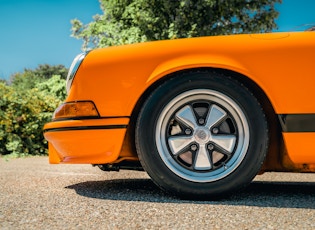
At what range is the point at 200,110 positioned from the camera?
2.71m

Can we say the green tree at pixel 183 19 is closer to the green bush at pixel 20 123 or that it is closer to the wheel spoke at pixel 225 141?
the green bush at pixel 20 123

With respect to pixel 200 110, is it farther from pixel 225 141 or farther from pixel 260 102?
pixel 260 102

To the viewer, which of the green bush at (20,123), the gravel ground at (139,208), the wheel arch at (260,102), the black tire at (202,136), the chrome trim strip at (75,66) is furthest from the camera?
the green bush at (20,123)

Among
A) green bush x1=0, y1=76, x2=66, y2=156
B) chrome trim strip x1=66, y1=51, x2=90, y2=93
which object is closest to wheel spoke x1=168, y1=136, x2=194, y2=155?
chrome trim strip x1=66, y1=51, x2=90, y2=93

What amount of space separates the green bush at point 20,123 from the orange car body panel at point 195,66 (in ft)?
17.7

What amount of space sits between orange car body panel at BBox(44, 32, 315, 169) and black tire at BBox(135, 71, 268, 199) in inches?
4.0

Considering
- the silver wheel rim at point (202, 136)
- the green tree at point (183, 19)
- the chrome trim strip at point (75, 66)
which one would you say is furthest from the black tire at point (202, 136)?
the green tree at point (183, 19)

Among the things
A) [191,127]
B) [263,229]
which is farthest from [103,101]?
[263,229]

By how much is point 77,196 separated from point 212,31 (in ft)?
50.3

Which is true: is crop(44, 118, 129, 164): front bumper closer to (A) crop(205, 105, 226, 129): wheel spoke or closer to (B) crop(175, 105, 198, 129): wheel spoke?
(B) crop(175, 105, 198, 129): wheel spoke

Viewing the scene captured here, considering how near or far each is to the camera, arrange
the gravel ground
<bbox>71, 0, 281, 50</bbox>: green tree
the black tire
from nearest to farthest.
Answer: the gravel ground
the black tire
<bbox>71, 0, 281, 50</bbox>: green tree

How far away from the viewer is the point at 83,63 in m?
2.82

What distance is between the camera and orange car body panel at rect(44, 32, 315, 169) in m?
2.61

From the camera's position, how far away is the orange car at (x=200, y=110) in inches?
103
